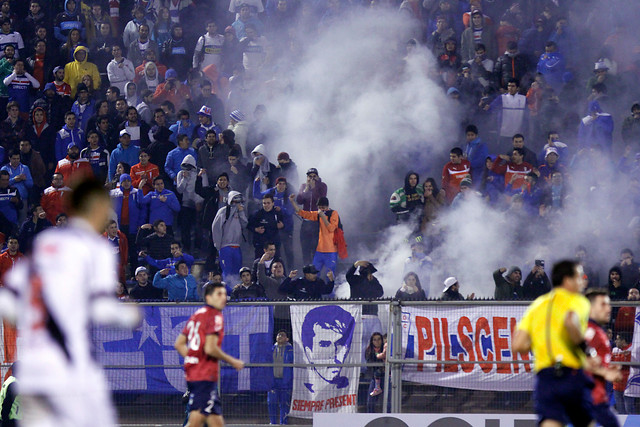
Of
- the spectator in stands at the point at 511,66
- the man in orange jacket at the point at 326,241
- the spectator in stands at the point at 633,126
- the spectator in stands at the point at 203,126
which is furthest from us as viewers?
the spectator in stands at the point at 511,66

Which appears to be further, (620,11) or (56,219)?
(620,11)

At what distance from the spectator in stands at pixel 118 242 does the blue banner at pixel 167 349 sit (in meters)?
2.65

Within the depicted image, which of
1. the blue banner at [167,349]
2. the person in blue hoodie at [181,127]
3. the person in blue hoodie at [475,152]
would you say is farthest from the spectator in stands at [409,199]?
the blue banner at [167,349]

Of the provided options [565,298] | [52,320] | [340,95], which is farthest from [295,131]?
[52,320]

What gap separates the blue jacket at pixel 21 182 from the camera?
17.4m

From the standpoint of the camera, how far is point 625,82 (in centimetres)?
1811

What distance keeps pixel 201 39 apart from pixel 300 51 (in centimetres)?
189

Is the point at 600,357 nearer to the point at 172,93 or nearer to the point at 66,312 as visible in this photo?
the point at 66,312

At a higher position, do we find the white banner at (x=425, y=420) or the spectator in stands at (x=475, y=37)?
the spectator in stands at (x=475, y=37)

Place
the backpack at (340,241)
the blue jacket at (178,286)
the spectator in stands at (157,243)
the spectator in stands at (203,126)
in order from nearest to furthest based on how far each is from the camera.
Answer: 1. the blue jacket at (178,286)
2. the spectator in stands at (157,243)
3. the backpack at (340,241)
4. the spectator in stands at (203,126)

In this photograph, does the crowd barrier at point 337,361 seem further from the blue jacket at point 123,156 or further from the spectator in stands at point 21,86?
the spectator in stands at point 21,86

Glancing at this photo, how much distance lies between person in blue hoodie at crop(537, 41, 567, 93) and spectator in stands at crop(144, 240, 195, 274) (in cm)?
712

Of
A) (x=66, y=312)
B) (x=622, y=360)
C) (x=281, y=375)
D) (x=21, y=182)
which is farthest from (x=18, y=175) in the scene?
(x=66, y=312)

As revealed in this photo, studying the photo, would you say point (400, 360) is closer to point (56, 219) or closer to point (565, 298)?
point (565, 298)
